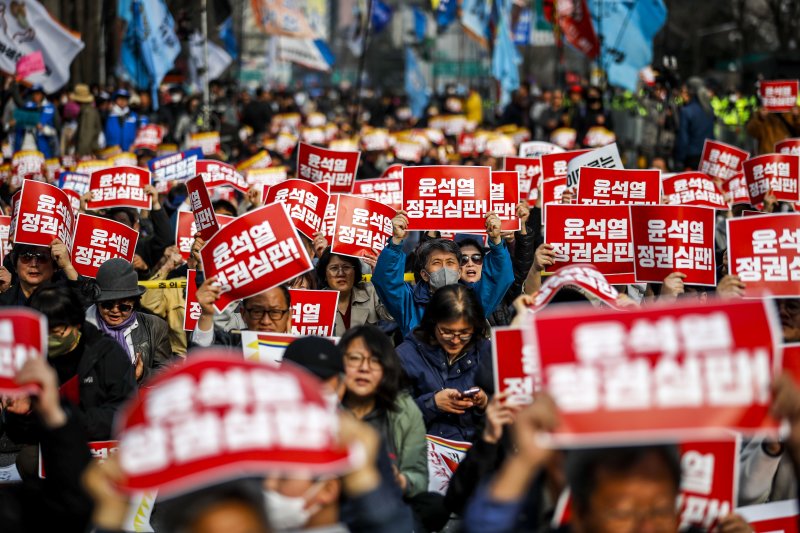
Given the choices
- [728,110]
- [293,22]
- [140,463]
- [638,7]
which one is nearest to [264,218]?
[140,463]

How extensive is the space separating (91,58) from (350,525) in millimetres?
29703

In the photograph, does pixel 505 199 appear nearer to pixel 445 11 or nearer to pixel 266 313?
pixel 266 313

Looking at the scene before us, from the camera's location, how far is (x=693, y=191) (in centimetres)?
1175

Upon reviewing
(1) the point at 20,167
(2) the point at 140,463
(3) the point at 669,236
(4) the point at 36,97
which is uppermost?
(4) the point at 36,97

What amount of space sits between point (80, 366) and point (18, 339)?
71.5 inches

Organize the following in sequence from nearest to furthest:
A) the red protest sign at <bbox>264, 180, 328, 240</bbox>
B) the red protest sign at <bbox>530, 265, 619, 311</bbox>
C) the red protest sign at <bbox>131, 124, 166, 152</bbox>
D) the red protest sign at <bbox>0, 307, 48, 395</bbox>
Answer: the red protest sign at <bbox>0, 307, 48, 395</bbox>, the red protest sign at <bbox>530, 265, 619, 311</bbox>, the red protest sign at <bbox>264, 180, 328, 240</bbox>, the red protest sign at <bbox>131, 124, 166, 152</bbox>

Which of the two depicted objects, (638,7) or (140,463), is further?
(638,7)

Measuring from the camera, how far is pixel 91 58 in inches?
1281

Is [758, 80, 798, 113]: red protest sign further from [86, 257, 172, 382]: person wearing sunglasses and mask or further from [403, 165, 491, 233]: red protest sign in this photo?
[86, 257, 172, 382]: person wearing sunglasses and mask

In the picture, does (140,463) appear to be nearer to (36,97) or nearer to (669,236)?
(669,236)

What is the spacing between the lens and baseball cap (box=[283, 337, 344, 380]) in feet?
16.9

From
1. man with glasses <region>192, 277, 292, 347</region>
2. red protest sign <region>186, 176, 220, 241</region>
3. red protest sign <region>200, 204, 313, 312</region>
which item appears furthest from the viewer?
red protest sign <region>186, 176, 220, 241</region>

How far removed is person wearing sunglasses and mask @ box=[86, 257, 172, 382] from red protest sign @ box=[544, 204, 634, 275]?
2425mm

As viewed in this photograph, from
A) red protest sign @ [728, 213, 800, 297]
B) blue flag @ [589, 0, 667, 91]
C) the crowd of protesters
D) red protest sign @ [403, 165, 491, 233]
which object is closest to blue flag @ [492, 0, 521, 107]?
blue flag @ [589, 0, 667, 91]
